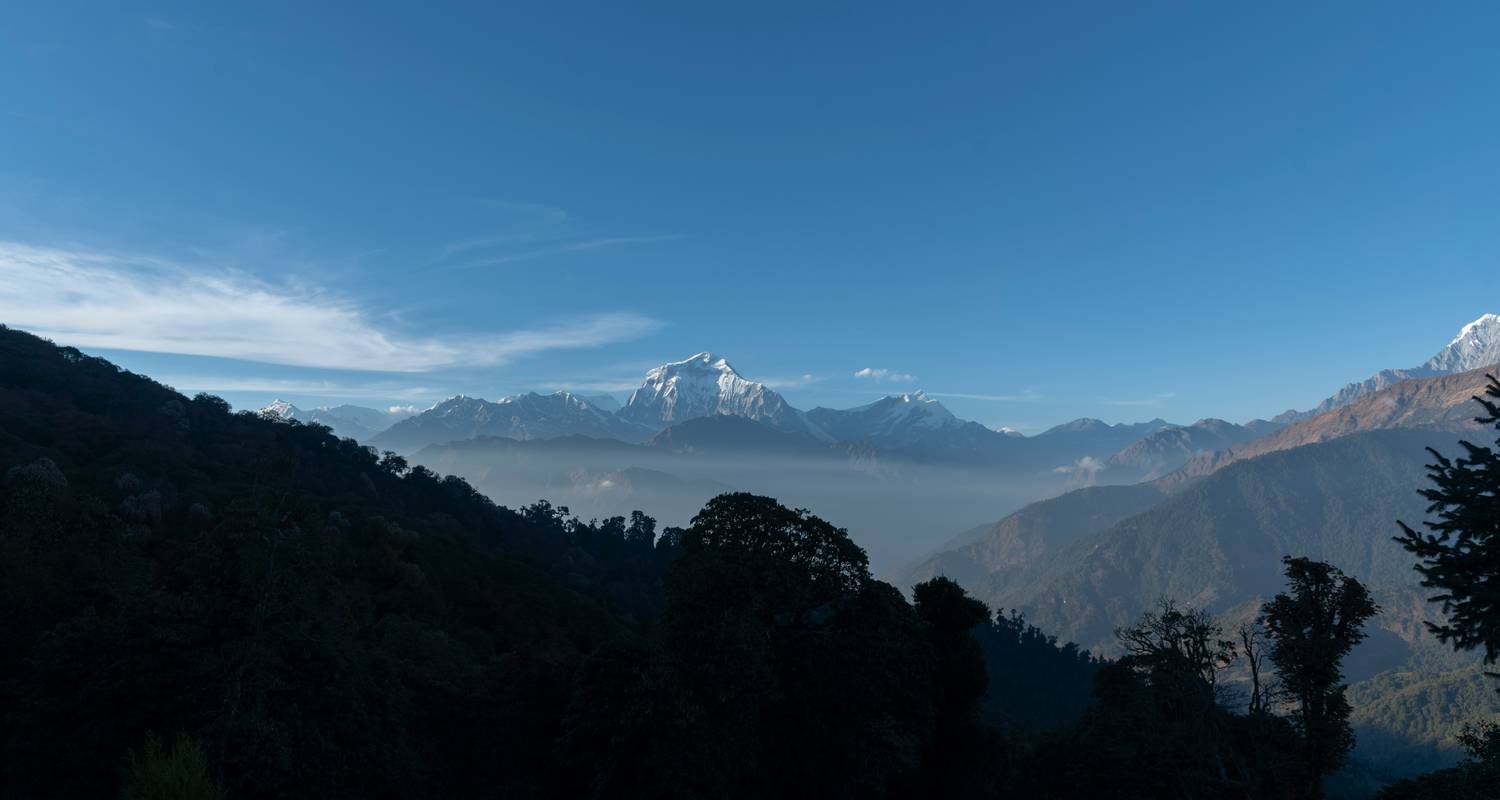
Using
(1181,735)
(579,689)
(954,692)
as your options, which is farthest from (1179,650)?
(579,689)

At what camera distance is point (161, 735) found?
25.2 meters

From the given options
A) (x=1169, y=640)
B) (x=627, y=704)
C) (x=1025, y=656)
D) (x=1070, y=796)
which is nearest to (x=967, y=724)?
(x=1070, y=796)

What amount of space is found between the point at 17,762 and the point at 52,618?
955cm

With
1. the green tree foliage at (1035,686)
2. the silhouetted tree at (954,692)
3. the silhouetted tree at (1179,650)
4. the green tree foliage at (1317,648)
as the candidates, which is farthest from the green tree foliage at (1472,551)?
the green tree foliage at (1035,686)

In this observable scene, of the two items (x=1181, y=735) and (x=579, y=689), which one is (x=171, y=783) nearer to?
(x=579, y=689)

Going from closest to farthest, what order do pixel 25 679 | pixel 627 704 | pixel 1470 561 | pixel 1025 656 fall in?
pixel 1470 561
pixel 25 679
pixel 627 704
pixel 1025 656

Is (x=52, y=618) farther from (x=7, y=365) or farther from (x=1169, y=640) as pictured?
(x=7, y=365)

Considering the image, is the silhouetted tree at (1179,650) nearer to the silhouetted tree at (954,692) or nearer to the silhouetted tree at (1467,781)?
the silhouetted tree at (1467,781)

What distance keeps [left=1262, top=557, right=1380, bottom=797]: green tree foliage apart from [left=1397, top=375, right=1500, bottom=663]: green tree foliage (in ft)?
31.2

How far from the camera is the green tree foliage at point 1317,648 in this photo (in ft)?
110

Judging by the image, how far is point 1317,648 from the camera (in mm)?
33688

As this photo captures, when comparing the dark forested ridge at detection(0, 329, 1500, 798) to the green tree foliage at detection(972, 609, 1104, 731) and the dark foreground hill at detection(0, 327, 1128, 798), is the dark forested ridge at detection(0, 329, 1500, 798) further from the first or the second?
the green tree foliage at detection(972, 609, 1104, 731)

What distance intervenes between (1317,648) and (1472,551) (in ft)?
39.7

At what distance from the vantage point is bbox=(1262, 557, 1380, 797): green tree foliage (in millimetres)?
33625
